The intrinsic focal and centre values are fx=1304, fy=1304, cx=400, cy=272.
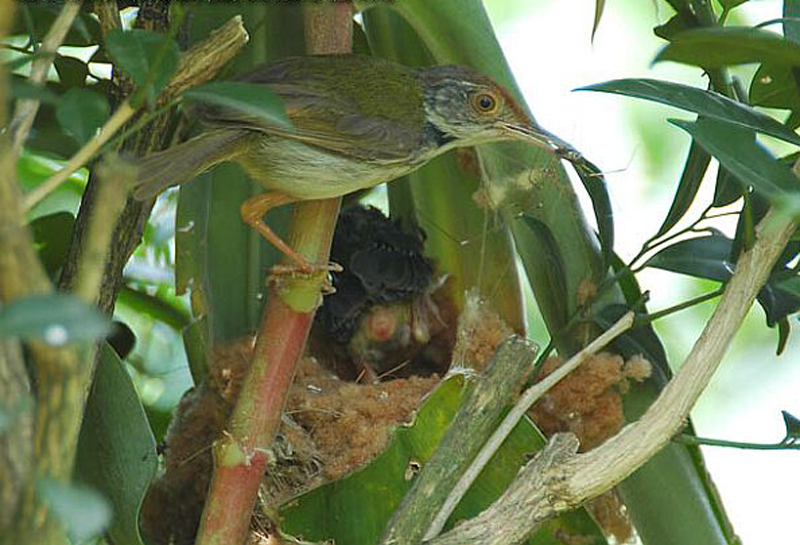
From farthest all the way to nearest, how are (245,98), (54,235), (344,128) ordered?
(54,235)
(344,128)
(245,98)

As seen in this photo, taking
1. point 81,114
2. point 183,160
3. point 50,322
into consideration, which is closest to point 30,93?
point 81,114

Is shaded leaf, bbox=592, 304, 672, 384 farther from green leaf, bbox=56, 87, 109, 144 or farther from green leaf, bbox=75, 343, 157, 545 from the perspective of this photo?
green leaf, bbox=56, 87, 109, 144

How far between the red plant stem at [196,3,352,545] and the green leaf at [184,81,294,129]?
46 cm

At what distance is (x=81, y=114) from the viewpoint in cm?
82

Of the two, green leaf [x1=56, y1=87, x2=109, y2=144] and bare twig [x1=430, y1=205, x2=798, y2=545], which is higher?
green leaf [x1=56, y1=87, x2=109, y2=144]

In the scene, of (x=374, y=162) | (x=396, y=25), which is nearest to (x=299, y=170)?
(x=374, y=162)

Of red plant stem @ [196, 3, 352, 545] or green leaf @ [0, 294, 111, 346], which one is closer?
green leaf @ [0, 294, 111, 346]

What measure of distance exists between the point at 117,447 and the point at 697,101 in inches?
24.8

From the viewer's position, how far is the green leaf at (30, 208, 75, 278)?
1.60 m

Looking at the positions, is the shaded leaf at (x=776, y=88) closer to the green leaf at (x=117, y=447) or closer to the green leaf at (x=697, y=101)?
the green leaf at (x=697, y=101)

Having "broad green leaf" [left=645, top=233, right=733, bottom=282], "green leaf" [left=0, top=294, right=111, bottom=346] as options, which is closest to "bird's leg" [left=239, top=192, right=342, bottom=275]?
"broad green leaf" [left=645, top=233, right=733, bottom=282]

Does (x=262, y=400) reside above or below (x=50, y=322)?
below

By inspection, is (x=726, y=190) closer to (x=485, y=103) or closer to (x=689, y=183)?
(x=689, y=183)

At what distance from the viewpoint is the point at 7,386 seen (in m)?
0.62
